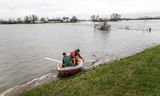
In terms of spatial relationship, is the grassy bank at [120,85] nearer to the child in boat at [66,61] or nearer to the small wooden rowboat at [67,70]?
the small wooden rowboat at [67,70]

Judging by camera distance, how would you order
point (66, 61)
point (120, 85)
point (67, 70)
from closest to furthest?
point (120, 85), point (67, 70), point (66, 61)

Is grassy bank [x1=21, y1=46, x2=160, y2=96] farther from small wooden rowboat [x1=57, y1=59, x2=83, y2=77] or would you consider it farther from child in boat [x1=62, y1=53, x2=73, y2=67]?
child in boat [x1=62, y1=53, x2=73, y2=67]

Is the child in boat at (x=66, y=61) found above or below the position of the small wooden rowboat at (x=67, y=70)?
above

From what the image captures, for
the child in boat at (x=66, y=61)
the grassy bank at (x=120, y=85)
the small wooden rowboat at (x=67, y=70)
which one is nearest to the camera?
the grassy bank at (x=120, y=85)

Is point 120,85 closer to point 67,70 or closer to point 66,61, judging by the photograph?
point 67,70

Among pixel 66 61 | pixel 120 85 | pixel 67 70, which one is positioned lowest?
pixel 67 70

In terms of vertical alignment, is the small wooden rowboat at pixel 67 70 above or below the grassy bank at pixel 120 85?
below

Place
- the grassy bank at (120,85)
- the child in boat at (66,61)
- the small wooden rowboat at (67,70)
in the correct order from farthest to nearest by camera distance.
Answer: the child in boat at (66,61), the small wooden rowboat at (67,70), the grassy bank at (120,85)

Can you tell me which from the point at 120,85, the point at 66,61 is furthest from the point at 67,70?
the point at 120,85

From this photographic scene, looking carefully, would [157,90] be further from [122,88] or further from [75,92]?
[75,92]

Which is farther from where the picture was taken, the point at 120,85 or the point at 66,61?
the point at 66,61

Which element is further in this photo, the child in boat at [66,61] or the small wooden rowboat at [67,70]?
the child in boat at [66,61]

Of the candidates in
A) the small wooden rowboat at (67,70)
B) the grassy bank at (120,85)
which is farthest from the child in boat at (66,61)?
the grassy bank at (120,85)

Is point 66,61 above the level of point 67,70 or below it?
above
